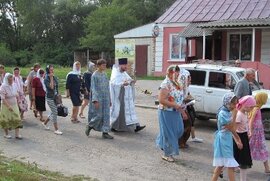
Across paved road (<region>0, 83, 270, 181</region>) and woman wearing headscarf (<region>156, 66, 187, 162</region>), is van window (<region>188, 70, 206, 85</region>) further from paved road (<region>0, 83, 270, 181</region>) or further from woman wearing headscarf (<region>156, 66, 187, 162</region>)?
woman wearing headscarf (<region>156, 66, 187, 162</region>)

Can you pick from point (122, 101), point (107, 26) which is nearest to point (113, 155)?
point (122, 101)

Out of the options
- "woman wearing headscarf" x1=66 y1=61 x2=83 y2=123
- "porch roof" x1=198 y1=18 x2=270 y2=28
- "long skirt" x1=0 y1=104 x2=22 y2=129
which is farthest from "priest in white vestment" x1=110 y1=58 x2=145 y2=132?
"porch roof" x1=198 y1=18 x2=270 y2=28

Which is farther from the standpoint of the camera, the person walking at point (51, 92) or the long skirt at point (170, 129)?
the person walking at point (51, 92)

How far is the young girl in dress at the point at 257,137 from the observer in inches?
316

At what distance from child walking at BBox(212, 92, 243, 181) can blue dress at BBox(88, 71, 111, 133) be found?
444 cm

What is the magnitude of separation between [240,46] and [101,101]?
15.9 m

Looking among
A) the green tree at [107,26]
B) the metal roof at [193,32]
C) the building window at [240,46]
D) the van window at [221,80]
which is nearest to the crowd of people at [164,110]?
the van window at [221,80]

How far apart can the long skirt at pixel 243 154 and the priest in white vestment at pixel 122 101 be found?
4715mm

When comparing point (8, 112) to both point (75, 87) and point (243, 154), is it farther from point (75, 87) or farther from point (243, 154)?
point (243, 154)

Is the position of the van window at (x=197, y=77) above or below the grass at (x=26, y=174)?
above

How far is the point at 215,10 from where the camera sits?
26.4 meters

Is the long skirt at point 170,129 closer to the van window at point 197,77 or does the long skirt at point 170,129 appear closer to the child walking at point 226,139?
the child walking at point 226,139

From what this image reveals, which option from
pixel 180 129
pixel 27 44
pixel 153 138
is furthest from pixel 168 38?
pixel 27 44

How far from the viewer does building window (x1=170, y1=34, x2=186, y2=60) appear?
2908 centimetres
